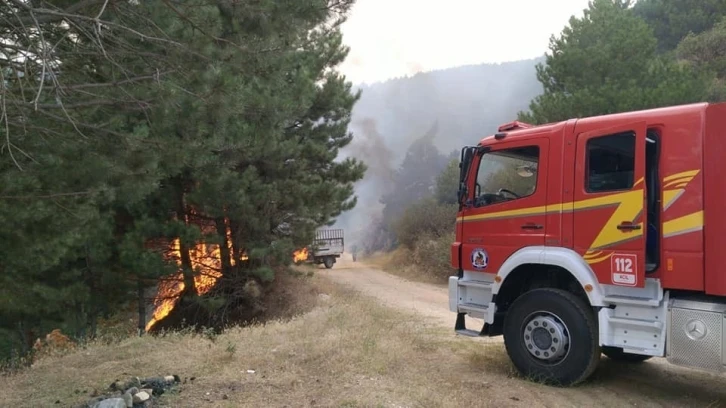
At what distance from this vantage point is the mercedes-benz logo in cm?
445

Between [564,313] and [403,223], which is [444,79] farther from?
[564,313]

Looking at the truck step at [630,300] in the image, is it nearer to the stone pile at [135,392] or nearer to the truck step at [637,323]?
the truck step at [637,323]

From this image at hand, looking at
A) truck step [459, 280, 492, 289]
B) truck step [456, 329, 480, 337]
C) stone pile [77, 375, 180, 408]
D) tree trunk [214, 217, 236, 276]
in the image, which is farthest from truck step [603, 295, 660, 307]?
tree trunk [214, 217, 236, 276]

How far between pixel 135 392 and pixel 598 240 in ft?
14.7

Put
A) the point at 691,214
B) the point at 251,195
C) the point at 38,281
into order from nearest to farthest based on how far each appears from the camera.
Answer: the point at 691,214, the point at 38,281, the point at 251,195

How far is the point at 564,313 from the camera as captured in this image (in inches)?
205

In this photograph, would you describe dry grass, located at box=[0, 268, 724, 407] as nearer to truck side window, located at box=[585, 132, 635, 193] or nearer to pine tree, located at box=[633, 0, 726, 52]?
truck side window, located at box=[585, 132, 635, 193]

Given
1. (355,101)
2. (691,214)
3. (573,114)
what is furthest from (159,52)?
(573,114)

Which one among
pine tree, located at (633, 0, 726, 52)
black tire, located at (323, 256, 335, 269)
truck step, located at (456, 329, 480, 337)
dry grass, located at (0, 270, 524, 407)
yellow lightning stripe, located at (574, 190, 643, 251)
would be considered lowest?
black tire, located at (323, 256, 335, 269)

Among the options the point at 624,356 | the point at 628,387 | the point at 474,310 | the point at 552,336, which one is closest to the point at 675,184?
the point at 552,336

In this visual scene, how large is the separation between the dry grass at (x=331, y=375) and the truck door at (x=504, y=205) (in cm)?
135

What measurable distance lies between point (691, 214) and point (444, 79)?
6536cm

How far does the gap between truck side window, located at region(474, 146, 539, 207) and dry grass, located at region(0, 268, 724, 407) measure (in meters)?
2.01

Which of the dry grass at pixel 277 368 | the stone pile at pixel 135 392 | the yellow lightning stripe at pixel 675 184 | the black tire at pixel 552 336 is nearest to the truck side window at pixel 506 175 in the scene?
the black tire at pixel 552 336
